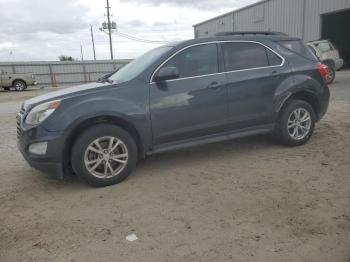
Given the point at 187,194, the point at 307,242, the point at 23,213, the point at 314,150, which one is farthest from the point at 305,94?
the point at 23,213

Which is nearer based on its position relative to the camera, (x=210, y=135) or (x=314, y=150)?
(x=210, y=135)

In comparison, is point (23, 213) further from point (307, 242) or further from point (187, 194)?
point (307, 242)

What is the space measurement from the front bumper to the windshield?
3.97ft

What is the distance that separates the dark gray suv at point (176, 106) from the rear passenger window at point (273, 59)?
0.05 feet

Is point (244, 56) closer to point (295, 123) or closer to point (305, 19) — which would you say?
point (295, 123)

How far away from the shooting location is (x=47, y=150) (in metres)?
4.49

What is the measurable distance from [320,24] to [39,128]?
25.8 meters

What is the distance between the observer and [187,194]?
4.38m

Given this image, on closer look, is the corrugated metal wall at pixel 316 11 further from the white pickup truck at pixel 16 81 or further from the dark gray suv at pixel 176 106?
the dark gray suv at pixel 176 106

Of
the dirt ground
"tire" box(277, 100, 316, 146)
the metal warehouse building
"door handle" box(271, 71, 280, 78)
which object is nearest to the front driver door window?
the dirt ground

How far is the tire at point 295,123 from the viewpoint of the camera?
5.92m

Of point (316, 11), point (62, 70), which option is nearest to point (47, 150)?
point (316, 11)

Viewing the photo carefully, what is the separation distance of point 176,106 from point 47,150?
1.72 metres

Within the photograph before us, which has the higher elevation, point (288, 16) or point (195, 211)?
point (288, 16)
